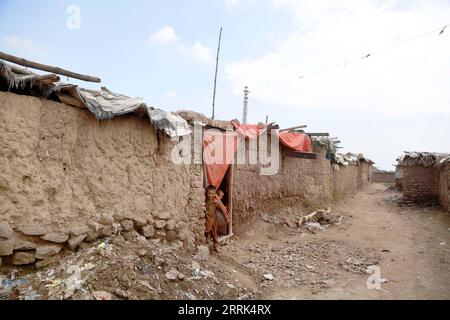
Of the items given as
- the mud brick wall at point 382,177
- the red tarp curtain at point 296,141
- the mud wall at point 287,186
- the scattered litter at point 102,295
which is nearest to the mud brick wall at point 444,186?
the mud wall at point 287,186

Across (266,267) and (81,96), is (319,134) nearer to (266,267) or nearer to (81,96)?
(266,267)

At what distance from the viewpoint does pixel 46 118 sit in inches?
133

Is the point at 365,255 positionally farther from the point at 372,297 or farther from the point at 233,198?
the point at 233,198

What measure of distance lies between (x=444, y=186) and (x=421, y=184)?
1.25 metres

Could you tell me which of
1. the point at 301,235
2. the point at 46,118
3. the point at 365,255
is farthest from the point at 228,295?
the point at 301,235

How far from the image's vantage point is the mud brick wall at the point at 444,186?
9266mm

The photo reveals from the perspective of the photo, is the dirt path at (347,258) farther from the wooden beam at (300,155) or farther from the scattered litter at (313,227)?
the wooden beam at (300,155)

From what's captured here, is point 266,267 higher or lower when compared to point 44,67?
lower

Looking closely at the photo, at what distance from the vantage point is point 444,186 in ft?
31.9

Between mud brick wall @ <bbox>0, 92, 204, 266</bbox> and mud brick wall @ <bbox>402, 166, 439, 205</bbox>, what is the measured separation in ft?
30.5

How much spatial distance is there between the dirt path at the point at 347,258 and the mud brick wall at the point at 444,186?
0.41 metres

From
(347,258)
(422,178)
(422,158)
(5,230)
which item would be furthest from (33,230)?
(422,178)

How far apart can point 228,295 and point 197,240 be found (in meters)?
1.48

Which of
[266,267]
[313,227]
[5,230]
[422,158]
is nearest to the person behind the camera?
[5,230]
